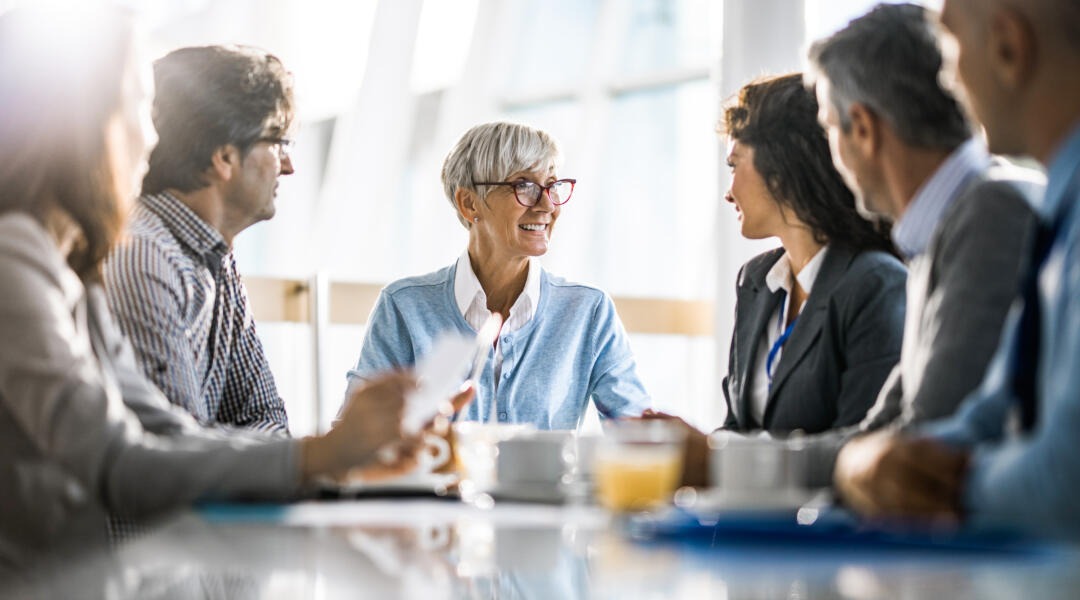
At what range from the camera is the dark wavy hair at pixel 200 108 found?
8.11 feet

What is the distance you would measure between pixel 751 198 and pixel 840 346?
1.45ft

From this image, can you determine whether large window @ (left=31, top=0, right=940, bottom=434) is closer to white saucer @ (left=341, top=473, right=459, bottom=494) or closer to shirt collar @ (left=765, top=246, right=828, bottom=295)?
shirt collar @ (left=765, top=246, right=828, bottom=295)

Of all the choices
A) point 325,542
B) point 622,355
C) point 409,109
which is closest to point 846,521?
point 325,542

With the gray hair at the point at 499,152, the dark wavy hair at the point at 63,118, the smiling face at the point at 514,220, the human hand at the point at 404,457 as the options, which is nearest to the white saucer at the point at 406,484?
the human hand at the point at 404,457

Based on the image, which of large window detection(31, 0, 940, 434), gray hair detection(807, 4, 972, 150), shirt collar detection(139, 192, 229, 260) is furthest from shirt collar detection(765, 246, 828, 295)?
large window detection(31, 0, 940, 434)

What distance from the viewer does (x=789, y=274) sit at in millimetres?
A: 2607

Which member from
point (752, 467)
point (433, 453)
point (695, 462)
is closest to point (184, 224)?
point (433, 453)

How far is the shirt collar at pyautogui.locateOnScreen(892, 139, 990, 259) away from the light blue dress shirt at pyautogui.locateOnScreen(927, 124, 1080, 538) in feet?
1.43

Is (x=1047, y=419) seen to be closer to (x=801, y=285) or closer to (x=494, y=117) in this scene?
(x=801, y=285)

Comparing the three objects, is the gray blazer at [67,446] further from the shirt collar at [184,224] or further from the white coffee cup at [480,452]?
the shirt collar at [184,224]

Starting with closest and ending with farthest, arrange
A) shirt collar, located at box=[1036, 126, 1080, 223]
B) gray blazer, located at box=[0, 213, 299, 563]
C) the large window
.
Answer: shirt collar, located at box=[1036, 126, 1080, 223] < gray blazer, located at box=[0, 213, 299, 563] < the large window

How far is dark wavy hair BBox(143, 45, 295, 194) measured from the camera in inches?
97.3

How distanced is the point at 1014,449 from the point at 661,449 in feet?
1.43

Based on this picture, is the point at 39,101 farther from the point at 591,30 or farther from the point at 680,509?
the point at 591,30
